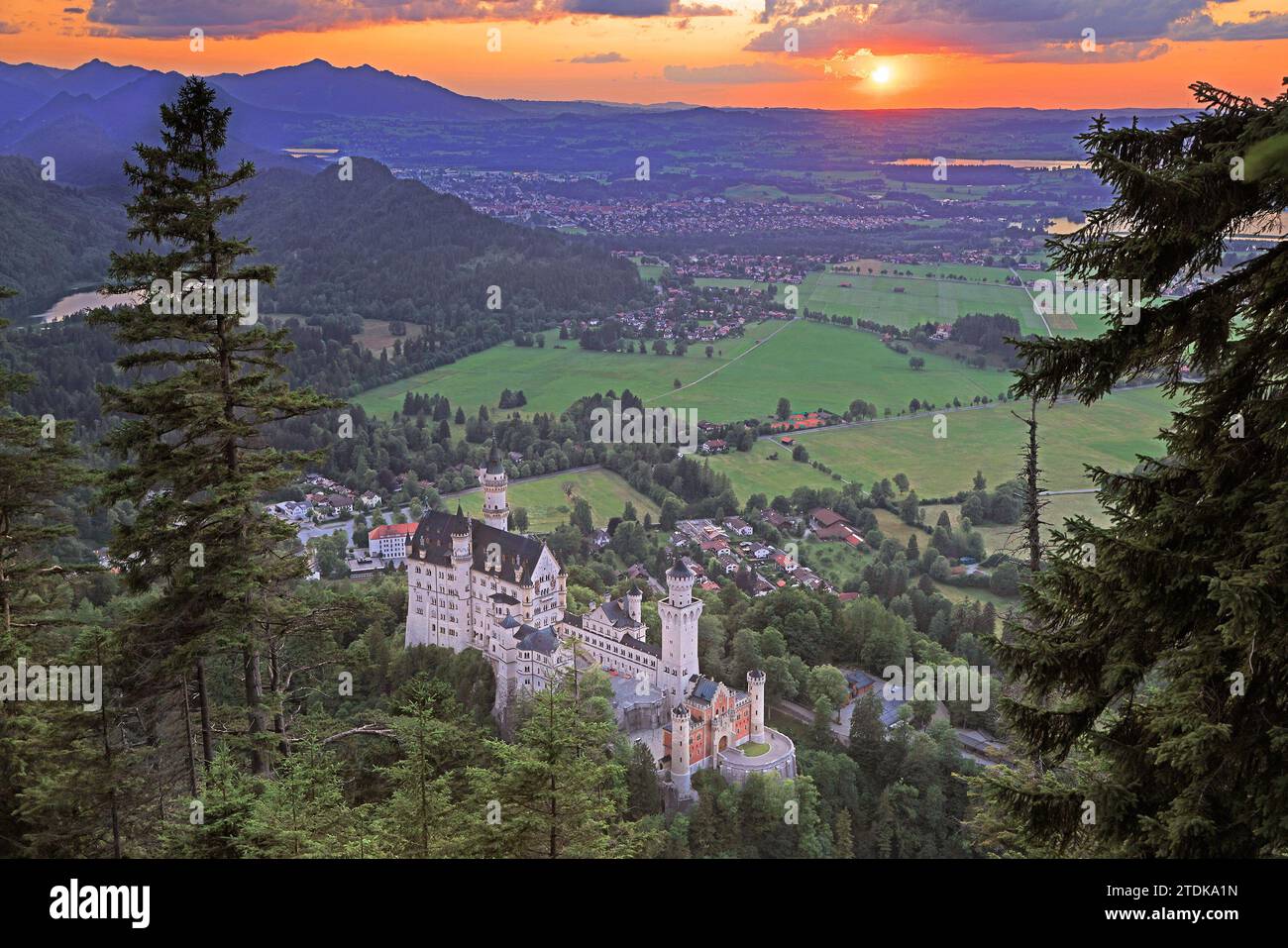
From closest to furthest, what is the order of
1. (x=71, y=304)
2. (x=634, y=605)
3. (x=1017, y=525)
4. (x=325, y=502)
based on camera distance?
(x=634, y=605), (x=1017, y=525), (x=325, y=502), (x=71, y=304)

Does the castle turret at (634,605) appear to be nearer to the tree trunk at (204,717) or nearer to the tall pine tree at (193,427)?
the tree trunk at (204,717)

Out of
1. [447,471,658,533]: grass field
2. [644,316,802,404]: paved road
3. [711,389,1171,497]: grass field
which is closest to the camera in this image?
[447,471,658,533]: grass field

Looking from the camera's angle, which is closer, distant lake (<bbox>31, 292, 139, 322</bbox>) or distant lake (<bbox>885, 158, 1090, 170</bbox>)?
distant lake (<bbox>31, 292, 139, 322</bbox>)

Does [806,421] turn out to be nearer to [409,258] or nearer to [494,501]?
[494,501]

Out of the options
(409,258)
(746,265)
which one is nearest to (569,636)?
(409,258)

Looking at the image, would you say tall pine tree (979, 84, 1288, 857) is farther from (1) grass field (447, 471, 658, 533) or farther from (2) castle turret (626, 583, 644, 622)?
(1) grass field (447, 471, 658, 533)

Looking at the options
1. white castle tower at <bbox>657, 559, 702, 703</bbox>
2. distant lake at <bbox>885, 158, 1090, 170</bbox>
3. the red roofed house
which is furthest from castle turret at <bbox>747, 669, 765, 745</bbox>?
distant lake at <bbox>885, 158, 1090, 170</bbox>

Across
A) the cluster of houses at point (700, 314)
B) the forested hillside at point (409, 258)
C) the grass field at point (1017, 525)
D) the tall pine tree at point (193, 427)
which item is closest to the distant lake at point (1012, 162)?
the cluster of houses at point (700, 314)
